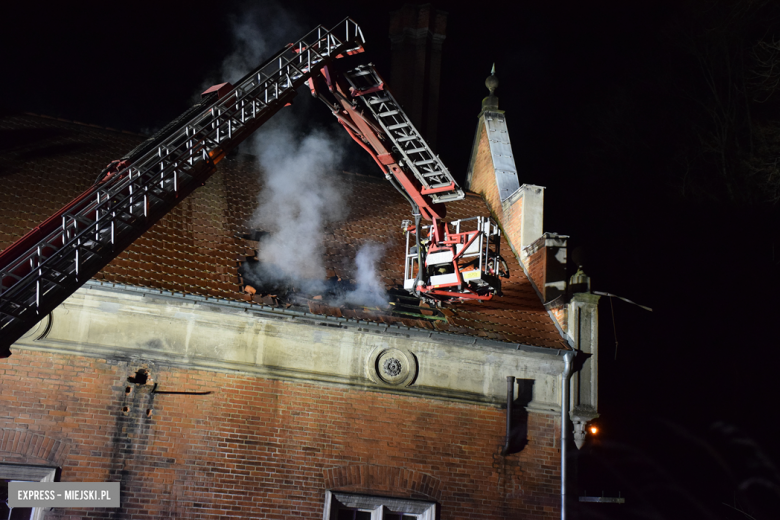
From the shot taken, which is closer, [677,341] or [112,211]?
[112,211]

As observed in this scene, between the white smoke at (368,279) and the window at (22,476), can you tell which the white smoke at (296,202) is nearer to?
the white smoke at (368,279)

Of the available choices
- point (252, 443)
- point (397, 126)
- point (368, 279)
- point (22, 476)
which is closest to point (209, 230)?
point (368, 279)

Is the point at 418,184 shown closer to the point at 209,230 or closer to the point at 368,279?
the point at 368,279

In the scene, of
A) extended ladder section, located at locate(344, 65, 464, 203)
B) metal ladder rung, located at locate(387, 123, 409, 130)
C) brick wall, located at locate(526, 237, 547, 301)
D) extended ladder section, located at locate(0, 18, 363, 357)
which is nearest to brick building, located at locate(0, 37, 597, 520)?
brick wall, located at locate(526, 237, 547, 301)

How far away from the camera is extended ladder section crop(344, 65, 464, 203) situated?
11578 mm

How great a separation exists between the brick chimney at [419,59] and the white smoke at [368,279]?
703 cm

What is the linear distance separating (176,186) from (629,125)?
55.0 feet

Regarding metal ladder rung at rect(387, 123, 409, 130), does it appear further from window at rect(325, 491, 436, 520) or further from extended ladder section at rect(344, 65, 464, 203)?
window at rect(325, 491, 436, 520)

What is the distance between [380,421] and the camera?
35.6 ft

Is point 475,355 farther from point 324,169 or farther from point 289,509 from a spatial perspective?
point 324,169

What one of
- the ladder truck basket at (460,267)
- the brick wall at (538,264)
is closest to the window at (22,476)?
the ladder truck basket at (460,267)

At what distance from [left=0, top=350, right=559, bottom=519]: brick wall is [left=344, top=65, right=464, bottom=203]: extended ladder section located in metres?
3.75

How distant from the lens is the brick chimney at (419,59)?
19266mm

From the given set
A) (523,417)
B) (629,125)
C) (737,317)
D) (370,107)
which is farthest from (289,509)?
(629,125)
